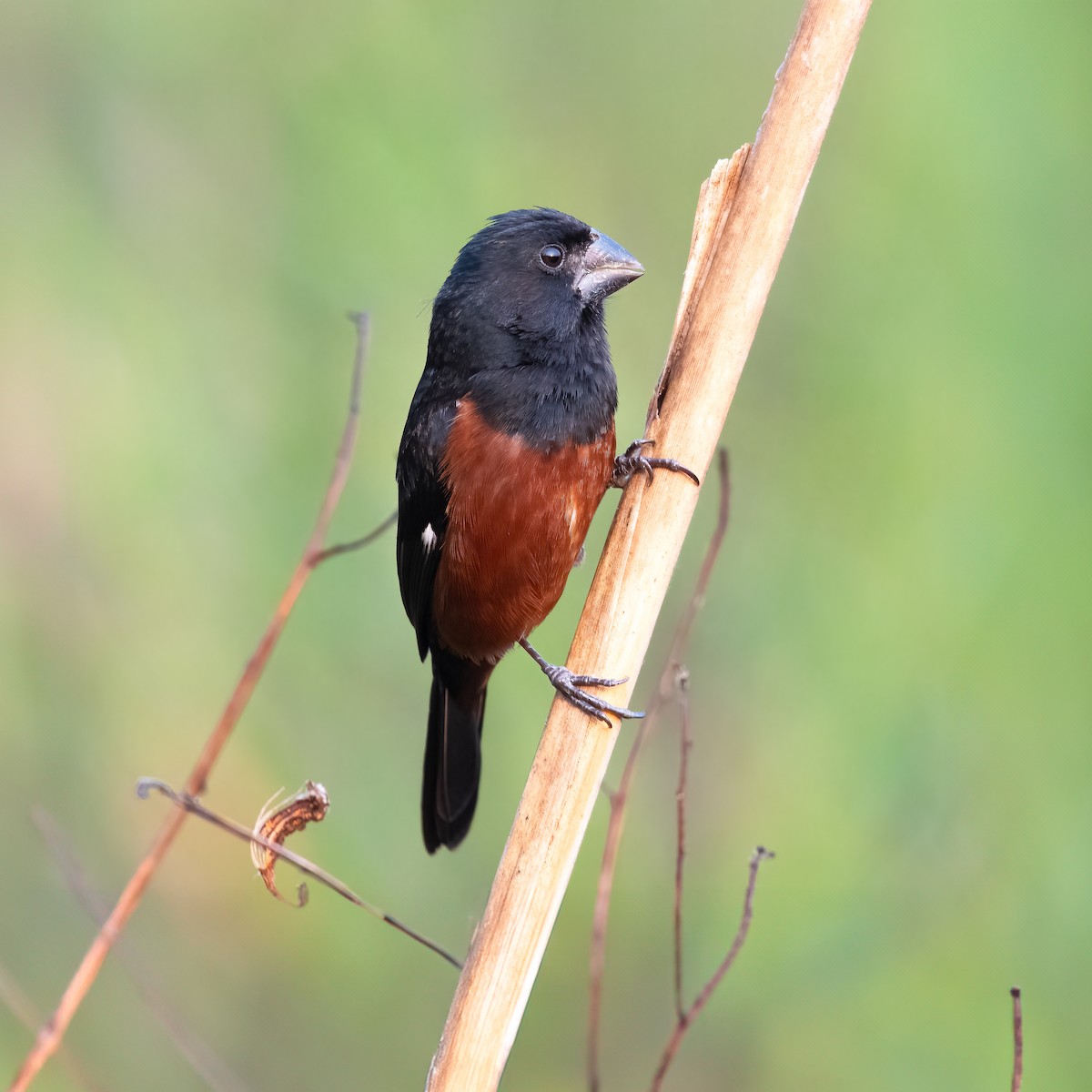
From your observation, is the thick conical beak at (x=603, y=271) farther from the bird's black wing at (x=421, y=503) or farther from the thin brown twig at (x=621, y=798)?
the thin brown twig at (x=621, y=798)

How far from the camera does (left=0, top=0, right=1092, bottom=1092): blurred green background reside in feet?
10.3

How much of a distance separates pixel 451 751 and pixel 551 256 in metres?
1.33

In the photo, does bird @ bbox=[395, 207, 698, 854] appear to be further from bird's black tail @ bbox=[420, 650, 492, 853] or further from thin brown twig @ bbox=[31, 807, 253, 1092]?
thin brown twig @ bbox=[31, 807, 253, 1092]

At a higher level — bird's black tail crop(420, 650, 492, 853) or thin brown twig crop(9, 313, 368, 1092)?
bird's black tail crop(420, 650, 492, 853)

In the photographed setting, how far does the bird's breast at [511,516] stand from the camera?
264cm

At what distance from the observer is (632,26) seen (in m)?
3.90

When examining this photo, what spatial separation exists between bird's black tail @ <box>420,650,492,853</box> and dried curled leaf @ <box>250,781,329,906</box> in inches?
53.2

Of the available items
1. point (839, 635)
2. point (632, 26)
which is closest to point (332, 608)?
point (839, 635)

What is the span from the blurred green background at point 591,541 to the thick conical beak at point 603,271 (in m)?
0.91

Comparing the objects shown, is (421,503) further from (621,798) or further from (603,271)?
(621,798)

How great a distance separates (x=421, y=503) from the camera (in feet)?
9.46

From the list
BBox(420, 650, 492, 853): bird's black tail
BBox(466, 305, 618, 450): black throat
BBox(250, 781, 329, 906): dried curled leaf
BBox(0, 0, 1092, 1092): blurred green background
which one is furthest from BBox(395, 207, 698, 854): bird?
BBox(250, 781, 329, 906): dried curled leaf

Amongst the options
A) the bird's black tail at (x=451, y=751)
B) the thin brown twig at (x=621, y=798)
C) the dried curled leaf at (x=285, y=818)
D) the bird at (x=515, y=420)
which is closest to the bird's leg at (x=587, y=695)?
the thin brown twig at (x=621, y=798)

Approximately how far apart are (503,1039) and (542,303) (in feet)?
5.27
